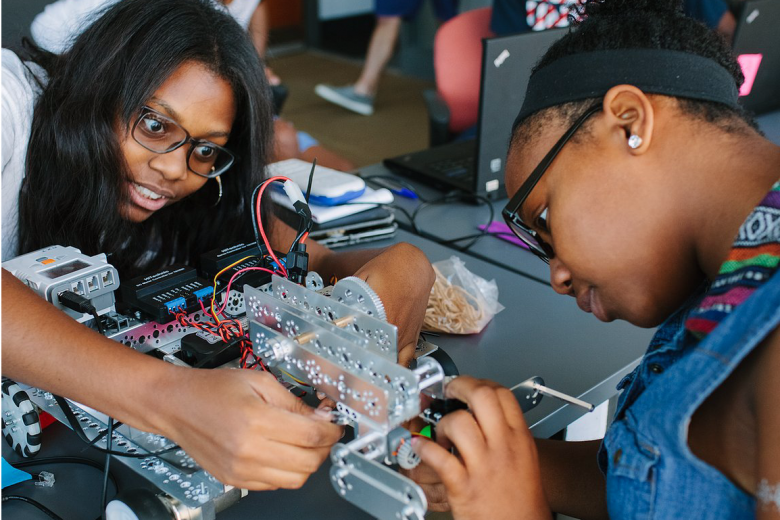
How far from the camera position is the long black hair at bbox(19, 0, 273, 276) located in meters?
1.28

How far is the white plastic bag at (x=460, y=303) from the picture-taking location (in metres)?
1.31

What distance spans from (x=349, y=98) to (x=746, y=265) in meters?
4.39

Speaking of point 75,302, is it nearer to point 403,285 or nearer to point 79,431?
point 79,431

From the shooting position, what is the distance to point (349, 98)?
4977 mm

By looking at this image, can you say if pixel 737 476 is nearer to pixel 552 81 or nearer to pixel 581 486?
pixel 581 486

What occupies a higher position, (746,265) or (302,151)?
(746,265)

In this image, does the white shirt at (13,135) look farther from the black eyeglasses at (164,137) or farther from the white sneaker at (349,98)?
the white sneaker at (349,98)

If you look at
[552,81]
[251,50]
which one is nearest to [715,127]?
[552,81]

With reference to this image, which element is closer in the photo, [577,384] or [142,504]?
[142,504]

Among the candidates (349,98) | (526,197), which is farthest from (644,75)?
(349,98)

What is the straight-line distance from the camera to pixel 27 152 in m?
1.32

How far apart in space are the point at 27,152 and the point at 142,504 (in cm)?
75

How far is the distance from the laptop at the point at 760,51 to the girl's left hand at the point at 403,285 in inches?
54.4

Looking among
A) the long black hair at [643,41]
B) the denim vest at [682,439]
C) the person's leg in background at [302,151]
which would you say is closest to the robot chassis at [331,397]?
the denim vest at [682,439]
